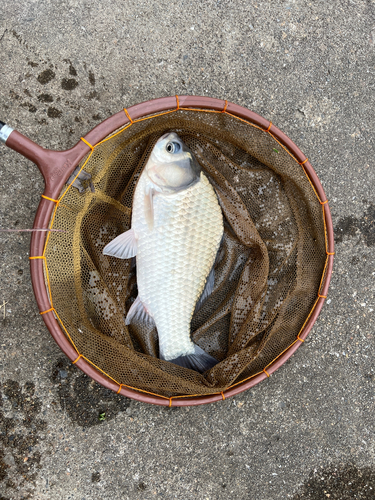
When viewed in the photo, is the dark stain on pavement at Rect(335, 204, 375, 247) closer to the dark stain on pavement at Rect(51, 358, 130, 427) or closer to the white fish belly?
the white fish belly

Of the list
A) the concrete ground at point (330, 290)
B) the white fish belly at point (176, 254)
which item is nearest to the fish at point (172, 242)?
the white fish belly at point (176, 254)

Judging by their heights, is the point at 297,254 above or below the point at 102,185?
below

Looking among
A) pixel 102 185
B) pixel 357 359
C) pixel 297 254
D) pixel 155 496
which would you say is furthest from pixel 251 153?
pixel 155 496

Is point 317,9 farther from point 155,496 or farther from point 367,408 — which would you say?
point 155,496

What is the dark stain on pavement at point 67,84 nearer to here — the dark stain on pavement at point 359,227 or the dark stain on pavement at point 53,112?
the dark stain on pavement at point 53,112

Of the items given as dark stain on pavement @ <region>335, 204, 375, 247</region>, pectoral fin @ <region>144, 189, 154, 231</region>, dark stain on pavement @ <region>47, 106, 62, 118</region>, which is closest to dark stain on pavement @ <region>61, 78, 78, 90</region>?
dark stain on pavement @ <region>47, 106, 62, 118</region>
